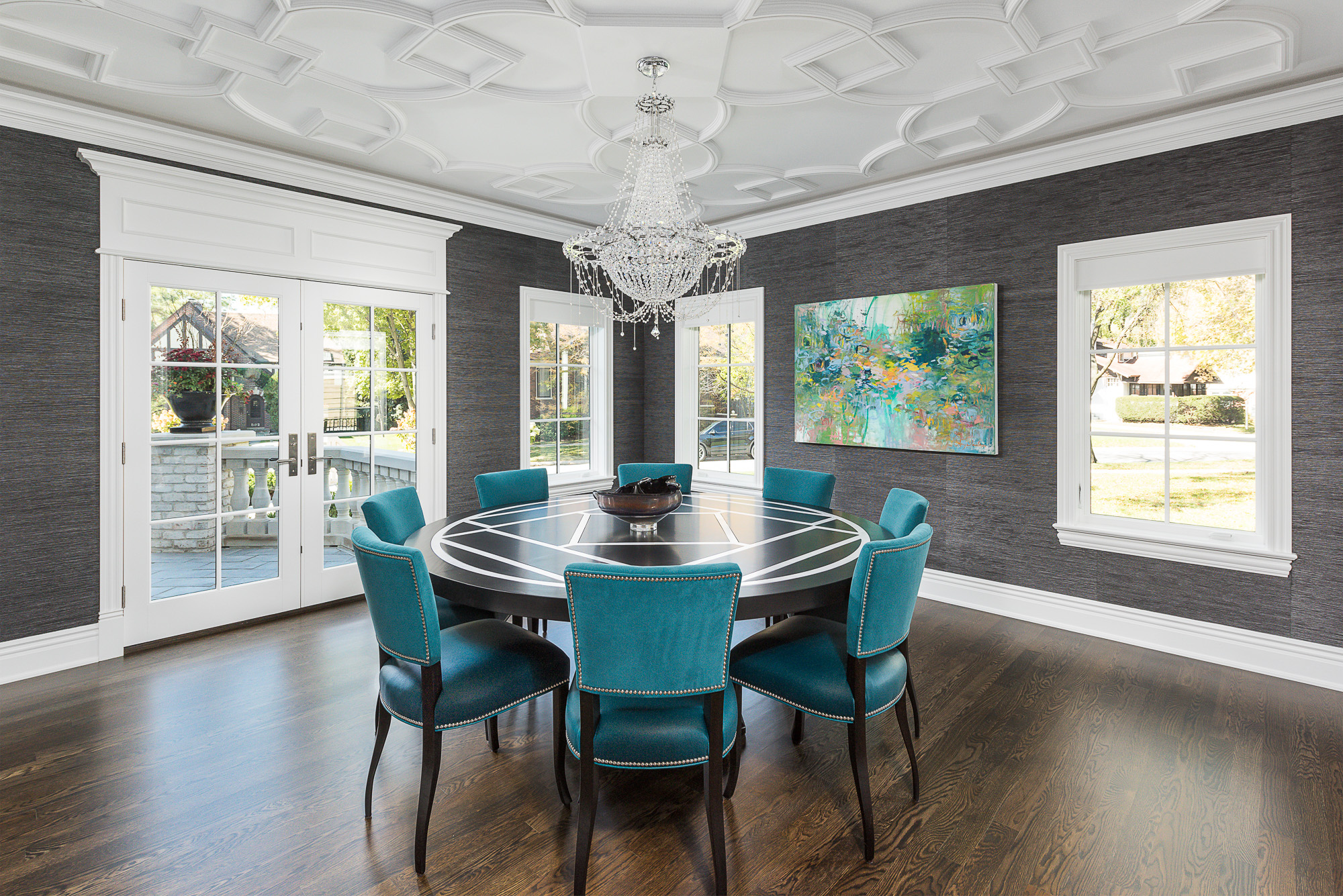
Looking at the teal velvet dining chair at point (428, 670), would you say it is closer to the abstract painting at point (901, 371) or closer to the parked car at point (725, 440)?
the abstract painting at point (901, 371)

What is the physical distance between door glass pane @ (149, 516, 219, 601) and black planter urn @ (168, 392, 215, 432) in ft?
1.64

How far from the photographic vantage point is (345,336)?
419cm

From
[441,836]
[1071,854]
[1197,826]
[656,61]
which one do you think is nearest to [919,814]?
[1071,854]

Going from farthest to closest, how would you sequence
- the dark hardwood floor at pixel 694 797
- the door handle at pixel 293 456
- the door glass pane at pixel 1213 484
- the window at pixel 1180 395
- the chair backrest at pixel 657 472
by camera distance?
the chair backrest at pixel 657 472
the door handle at pixel 293 456
the door glass pane at pixel 1213 484
the window at pixel 1180 395
the dark hardwood floor at pixel 694 797

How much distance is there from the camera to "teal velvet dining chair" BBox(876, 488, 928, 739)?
2.43 metres

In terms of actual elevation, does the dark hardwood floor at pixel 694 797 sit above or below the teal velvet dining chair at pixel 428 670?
below

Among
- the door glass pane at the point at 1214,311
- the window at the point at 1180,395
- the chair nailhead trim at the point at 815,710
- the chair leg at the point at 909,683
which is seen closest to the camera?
the chair nailhead trim at the point at 815,710

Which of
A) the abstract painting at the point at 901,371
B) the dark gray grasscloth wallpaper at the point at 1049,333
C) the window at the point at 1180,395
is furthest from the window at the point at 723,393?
the window at the point at 1180,395

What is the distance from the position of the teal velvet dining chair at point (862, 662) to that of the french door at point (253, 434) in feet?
10.1

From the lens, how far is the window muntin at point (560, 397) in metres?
5.32

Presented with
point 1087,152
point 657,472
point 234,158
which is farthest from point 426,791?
point 1087,152

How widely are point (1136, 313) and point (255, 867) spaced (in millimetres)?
4501

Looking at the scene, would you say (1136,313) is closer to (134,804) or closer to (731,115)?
(731,115)

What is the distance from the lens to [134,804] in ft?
6.86
